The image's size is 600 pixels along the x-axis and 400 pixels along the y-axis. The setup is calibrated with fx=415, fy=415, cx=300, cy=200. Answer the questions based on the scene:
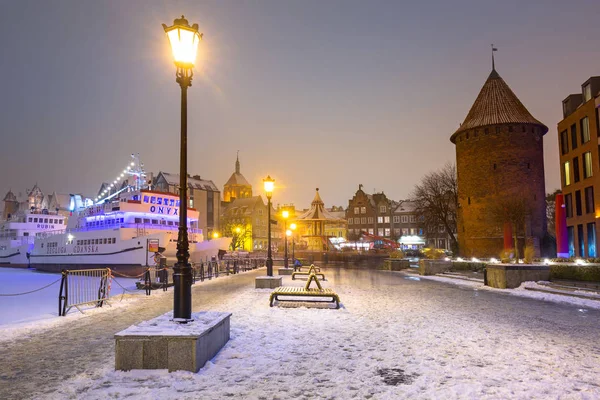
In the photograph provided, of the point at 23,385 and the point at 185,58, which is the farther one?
the point at 185,58

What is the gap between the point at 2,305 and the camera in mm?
14844

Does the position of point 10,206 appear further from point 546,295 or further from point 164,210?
point 546,295

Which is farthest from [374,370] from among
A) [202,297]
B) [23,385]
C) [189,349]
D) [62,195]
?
[62,195]

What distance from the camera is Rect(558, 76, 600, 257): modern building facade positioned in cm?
2939

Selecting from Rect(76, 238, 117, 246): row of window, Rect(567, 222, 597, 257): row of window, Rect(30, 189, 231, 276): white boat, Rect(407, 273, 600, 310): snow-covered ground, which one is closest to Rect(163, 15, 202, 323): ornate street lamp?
Rect(407, 273, 600, 310): snow-covered ground

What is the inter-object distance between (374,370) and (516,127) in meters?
37.0

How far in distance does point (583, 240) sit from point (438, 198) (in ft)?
54.7

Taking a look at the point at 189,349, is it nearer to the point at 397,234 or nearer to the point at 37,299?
the point at 37,299

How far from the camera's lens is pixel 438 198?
47.2 metres

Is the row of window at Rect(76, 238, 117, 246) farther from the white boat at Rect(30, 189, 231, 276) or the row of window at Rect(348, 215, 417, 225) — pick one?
the row of window at Rect(348, 215, 417, 225)

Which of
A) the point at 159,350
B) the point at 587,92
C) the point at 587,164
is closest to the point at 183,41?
the point at 159,350

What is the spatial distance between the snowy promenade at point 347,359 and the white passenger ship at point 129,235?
2579 cm

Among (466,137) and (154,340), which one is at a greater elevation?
(466,137)

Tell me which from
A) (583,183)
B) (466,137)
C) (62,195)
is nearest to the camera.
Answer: (583,183)
